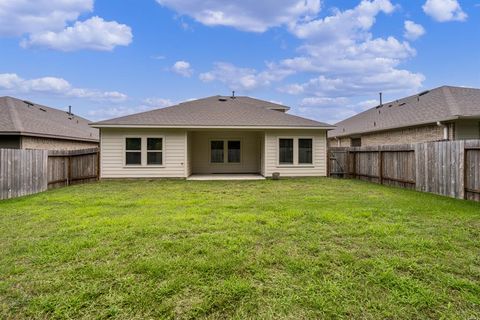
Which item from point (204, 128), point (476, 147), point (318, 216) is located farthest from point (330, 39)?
point (318, 216)

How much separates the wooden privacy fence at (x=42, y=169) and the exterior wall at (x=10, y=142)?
2744 mm

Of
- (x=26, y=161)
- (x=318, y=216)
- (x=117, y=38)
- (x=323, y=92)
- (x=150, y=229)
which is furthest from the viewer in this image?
(x=323, y=92)

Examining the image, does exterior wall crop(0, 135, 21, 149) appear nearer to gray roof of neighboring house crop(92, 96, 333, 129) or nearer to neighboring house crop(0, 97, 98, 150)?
neighboring house crop(0, 97, 98, 150)

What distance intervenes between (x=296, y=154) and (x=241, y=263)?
1118 cm

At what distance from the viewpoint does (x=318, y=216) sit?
5965 millimetres

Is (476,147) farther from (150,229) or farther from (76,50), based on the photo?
(76,50)

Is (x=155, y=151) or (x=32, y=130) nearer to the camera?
(x=155, y=151)

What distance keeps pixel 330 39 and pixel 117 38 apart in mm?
13174

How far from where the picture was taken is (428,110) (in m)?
14.9

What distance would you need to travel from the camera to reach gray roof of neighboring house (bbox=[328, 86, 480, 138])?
13.3 metres

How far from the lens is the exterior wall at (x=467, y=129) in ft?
41.2

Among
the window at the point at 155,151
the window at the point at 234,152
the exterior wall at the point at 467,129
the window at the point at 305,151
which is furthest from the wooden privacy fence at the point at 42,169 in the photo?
the exterior wall at the point at 467,129

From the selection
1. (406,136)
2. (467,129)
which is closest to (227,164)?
(406,136)

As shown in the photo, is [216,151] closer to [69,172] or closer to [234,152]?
[234,152]
